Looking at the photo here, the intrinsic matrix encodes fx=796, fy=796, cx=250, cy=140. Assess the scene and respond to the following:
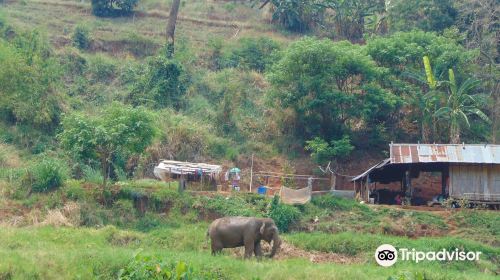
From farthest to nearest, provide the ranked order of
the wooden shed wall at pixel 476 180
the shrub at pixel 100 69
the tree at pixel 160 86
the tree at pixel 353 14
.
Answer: the tree at pixel 353 14, the shrub at pixel 100 69, the tree at pixel 160 86, the wooden shed wall at pixel 476 180

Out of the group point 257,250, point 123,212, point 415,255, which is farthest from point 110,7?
point 415,255

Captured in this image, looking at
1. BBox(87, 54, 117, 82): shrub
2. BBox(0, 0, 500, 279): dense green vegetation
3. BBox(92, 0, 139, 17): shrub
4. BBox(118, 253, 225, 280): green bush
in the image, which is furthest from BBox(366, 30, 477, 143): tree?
BBox(118, 253, 225, 280): green bush

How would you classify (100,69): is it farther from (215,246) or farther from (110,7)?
(215,246)

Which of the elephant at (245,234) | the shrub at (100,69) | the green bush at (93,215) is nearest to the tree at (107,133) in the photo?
the green bush at (93,215)

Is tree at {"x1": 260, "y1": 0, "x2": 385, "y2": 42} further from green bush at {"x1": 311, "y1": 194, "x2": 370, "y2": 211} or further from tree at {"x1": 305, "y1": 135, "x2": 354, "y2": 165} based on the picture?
green bush at {"x1": 311, "y1": 194, "x2": 370, "y2": 211}

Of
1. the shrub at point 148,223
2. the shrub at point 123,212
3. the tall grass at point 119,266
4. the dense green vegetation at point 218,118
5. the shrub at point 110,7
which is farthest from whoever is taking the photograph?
the shrub at point 110,7

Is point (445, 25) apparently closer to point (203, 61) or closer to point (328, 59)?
point (328, 59)

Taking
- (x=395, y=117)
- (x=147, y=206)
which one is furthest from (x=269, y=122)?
(x=147, y=206)

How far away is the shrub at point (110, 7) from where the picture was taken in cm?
5146

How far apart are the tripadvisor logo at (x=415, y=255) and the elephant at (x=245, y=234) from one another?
133 inches

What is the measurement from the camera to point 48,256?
20422 millimetres

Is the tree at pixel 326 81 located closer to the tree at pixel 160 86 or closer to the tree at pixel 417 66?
the tree at pixel 417 66

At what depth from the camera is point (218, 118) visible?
39.3 m

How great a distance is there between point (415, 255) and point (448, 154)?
24.0 feet
